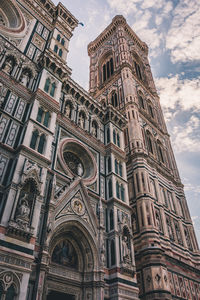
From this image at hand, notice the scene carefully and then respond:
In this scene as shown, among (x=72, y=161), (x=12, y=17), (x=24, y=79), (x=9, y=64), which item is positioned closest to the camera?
(x=9, y=64)

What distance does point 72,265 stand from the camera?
47.6 ft

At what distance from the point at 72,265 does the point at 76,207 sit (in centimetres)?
320

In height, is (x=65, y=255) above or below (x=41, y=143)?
below

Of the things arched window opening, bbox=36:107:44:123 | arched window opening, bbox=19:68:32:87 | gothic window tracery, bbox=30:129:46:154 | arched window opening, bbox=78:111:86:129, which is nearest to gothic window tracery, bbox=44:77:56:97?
arched window opening, bbox=19:68:32:87

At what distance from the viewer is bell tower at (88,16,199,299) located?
1970 centimetres

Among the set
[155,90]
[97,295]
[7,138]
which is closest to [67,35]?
[7,138]

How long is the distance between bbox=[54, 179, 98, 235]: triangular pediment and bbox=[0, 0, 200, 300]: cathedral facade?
6 centimetres

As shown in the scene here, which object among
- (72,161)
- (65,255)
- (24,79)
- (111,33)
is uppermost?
(111,33)

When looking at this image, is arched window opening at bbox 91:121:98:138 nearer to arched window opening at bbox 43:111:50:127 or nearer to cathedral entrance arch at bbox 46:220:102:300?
arched window opening at bbox 43:111:50:127

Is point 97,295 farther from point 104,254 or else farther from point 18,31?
point 18,31

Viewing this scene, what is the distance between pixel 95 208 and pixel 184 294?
34.6ft

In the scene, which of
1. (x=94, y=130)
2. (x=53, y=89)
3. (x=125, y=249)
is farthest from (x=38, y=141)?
(x=125, y=249)

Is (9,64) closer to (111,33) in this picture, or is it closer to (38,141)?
(38,141)

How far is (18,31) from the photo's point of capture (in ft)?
68.7
